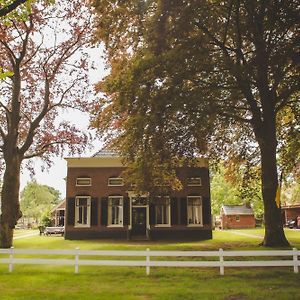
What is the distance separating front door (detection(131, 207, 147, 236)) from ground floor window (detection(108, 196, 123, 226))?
95cm

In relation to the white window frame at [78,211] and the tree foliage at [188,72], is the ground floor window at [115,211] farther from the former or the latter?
the tree foliage at [188,72]

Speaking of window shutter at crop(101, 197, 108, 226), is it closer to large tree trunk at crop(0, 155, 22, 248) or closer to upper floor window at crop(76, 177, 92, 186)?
upper floor window at crop(76, 177, 92, 186)

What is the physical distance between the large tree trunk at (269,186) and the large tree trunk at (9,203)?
1266 cm

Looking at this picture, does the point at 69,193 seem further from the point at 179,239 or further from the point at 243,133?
the point at 243,133

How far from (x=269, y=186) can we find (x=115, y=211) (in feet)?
45.1

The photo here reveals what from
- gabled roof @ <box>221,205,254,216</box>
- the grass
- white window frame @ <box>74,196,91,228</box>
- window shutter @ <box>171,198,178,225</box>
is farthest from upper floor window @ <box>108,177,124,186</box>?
gabled roof @ <box>221,205,254,216</box>

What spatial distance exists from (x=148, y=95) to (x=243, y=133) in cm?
992

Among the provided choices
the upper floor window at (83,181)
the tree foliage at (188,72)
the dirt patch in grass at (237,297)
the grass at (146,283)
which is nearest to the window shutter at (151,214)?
the upper floor window at (83,181)

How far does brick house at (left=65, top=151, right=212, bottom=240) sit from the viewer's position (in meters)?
29.0

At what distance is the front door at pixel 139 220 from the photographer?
29.3 metres

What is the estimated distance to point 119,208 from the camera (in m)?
29.4

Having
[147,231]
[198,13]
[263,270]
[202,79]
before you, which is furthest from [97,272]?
[147,231]

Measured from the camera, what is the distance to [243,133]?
2377cm

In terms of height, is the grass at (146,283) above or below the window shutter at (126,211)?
below
